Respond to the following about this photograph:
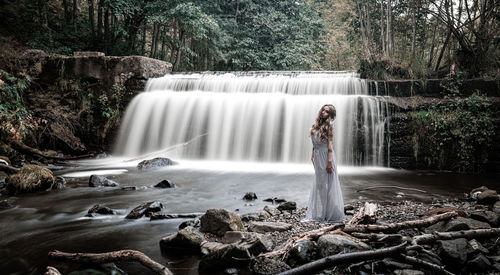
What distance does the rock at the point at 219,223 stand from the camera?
3.97m

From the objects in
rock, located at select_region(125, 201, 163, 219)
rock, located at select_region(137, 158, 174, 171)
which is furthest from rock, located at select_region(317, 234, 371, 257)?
rock, located at select_region(137, 158, 174, 171)

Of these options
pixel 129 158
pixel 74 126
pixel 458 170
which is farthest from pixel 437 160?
pixel 74 126

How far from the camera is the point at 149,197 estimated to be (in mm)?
6285

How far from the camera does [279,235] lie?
393 centimetres

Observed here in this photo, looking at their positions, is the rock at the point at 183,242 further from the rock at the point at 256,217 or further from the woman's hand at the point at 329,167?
the woman's hand at the point at 329,167

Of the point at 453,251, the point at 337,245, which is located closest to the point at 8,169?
the point at 337,245

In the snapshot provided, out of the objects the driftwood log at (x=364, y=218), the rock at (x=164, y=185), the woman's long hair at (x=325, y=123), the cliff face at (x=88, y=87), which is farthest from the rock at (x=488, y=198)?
the cliff face at (x=88, y=87)

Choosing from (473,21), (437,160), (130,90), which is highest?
(473,21)

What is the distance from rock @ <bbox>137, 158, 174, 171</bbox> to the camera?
973 cm

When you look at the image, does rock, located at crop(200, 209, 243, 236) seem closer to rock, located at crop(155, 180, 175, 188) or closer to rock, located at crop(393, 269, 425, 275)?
rock, located at crop(393, 269, 425, 275)

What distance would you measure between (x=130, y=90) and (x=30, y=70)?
4232 mm

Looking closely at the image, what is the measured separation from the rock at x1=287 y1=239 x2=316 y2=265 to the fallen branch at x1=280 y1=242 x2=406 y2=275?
0.50m

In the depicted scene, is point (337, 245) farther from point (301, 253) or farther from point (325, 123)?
point (325, 123)

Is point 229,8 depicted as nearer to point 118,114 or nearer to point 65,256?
point 118,114
